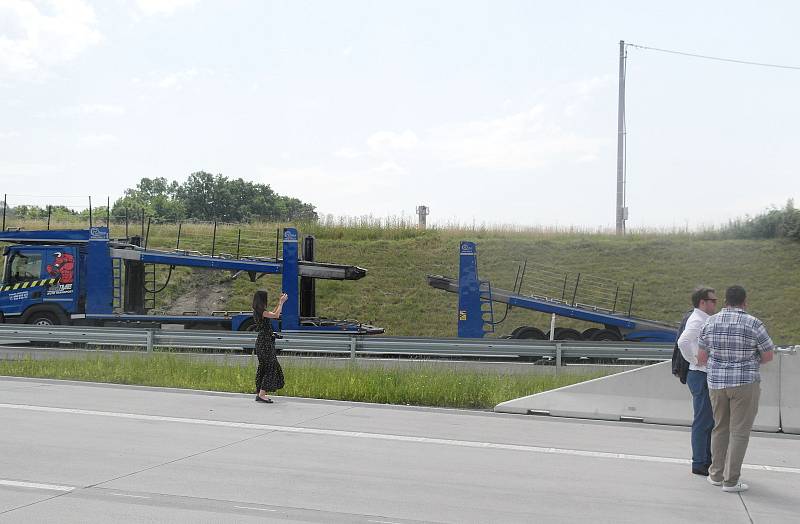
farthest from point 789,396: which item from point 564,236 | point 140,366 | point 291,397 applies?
point 564,236

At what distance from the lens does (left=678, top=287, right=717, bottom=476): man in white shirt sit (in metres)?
8.03

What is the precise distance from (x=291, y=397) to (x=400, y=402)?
1644mm

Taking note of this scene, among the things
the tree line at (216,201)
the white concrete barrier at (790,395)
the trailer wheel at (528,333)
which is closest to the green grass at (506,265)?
the trailer wheel at (528,333)

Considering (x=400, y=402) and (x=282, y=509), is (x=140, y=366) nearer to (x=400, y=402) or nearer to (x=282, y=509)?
(x=400, y=402)

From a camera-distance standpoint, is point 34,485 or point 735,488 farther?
point 735,488

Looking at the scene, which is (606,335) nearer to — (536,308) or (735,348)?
(536,308)

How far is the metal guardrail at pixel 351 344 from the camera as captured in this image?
16.5m

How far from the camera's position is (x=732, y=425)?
7.39 m

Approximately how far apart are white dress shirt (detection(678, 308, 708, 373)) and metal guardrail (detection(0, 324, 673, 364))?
799cm

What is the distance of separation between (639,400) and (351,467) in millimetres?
4765

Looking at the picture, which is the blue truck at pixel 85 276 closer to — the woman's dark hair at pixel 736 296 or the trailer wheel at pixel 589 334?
the trailer wheel at pixel 589 334

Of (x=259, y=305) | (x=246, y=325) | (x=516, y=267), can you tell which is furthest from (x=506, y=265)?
(x=259, y=305)

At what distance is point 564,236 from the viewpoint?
115ft

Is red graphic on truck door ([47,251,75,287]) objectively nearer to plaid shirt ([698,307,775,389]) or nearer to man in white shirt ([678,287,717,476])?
man in white shirt ([678,287,717,476])
